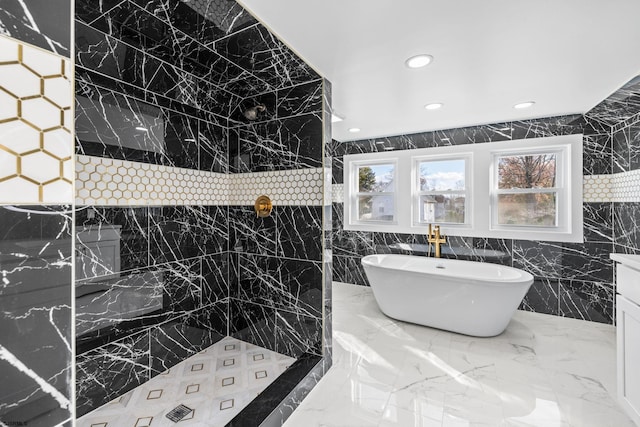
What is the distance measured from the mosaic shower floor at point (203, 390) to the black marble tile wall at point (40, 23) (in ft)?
6.34

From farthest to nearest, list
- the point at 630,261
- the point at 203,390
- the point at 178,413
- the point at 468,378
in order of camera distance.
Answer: the point at 468,378
the point at 203,390
the point at 178,413
the point at 630,261

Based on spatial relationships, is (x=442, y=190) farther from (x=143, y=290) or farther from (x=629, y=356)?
(x=143, y=290)

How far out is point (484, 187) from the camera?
142 inches

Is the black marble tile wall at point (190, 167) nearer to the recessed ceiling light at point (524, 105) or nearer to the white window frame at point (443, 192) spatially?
the recessed ceiling light at point (524, 105)

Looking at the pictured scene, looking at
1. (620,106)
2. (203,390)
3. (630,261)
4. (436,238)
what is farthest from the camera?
(436,238)

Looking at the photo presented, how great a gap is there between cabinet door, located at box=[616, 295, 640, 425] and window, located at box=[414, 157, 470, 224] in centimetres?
221

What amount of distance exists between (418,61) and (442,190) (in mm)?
2309

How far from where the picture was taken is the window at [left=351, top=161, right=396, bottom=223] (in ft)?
14.2

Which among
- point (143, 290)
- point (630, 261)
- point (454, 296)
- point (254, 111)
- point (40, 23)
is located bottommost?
point (454, 296)

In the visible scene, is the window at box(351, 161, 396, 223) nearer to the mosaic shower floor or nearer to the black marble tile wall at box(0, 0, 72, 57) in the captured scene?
the mosaic shower floor

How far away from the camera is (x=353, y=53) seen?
188cm

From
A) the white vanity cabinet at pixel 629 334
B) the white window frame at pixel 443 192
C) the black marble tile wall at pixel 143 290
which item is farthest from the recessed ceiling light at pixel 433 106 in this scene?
the black marble tile wall at pixel 143 290

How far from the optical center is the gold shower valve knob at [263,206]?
7.84 feet

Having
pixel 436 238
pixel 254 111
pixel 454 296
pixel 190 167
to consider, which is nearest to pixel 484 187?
pixel 436 238
